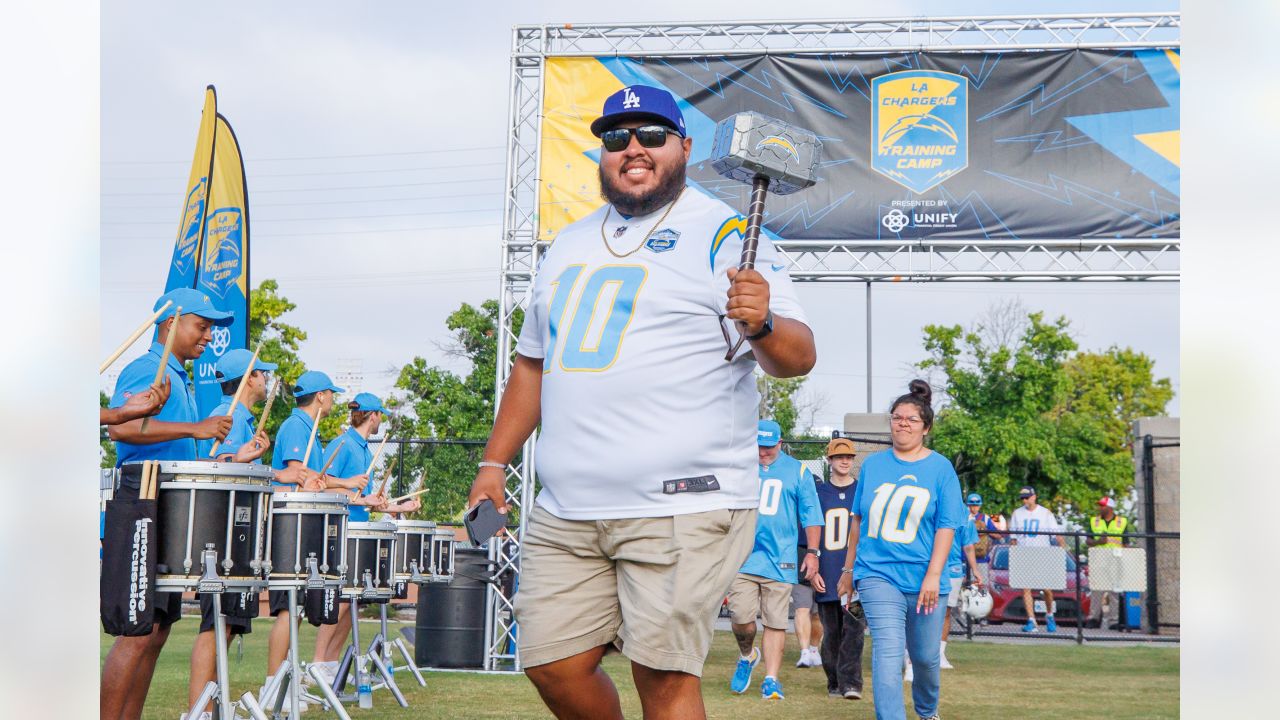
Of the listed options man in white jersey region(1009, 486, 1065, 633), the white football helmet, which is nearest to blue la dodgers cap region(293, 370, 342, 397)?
the white football helmet

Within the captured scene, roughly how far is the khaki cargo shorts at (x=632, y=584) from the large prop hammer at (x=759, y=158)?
2.02ft

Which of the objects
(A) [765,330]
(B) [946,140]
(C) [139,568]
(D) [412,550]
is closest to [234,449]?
(D) [412,550]

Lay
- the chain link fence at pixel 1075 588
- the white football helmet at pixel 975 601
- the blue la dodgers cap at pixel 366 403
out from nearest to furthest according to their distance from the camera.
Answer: the blue la dodgers cap at pixel 366 403, the white football helmet at pixel 975 601, the chain link fence at pixel 1075 588

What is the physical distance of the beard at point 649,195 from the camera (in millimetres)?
4109

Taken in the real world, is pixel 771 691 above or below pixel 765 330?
below

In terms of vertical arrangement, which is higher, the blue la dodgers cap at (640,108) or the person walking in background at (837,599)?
the blue la dodgers cap at (640,108)

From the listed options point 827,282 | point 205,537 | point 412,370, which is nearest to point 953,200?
point 827,282

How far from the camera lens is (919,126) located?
13531 millimetres

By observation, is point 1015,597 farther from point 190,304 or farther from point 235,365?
point 190,304

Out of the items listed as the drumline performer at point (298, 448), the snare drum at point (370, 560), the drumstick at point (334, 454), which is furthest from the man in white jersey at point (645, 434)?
the drumstick at point (334, 454)

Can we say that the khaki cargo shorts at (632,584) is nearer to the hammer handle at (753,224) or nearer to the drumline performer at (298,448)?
the hammer handle at (753,224)

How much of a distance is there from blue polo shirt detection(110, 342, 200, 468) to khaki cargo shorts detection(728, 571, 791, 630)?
224 inches

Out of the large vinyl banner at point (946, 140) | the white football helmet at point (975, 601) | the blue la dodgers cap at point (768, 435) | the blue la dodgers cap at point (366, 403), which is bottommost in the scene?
the white football helmet at point (975, 601)

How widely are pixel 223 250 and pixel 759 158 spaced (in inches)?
362
